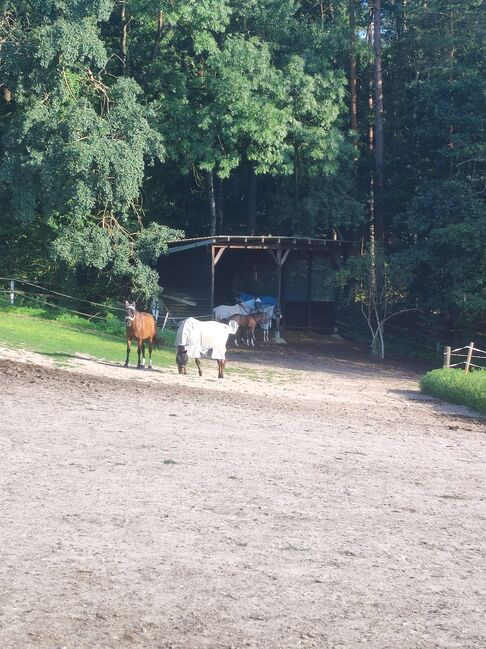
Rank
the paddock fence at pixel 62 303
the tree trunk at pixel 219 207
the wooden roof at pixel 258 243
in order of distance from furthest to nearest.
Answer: the tree trunk at pixel 219 207
the wooden roof at pixel 258 243
the paddock fence at pixel 62 303

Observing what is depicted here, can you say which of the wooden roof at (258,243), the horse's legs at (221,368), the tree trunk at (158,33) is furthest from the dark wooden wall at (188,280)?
the horse's legs at (221,368)

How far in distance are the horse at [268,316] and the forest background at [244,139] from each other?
2902 millimetres

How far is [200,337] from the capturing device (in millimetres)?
23531

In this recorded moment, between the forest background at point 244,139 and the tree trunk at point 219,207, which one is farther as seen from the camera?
the tree trunk at point 219,207

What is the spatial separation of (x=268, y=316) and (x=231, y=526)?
28.5 m

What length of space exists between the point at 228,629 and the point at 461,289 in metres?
31.4

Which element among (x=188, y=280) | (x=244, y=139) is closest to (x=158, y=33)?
(x=244, y=139)

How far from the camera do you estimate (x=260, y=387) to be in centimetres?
2358

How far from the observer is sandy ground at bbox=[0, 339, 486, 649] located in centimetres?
693

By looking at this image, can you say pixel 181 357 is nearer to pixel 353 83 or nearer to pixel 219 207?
pixel 219 207

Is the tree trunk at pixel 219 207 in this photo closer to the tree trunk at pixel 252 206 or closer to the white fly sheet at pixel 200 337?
the tree trunk at pixel 252 206

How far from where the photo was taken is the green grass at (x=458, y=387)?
21703 mm

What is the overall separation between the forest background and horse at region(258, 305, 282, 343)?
2.90 meters

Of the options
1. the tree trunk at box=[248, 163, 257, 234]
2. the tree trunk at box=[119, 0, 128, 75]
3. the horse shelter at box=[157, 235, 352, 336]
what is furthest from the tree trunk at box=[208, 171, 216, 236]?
the tree trunk at box=[119, 0, 128, 75]
